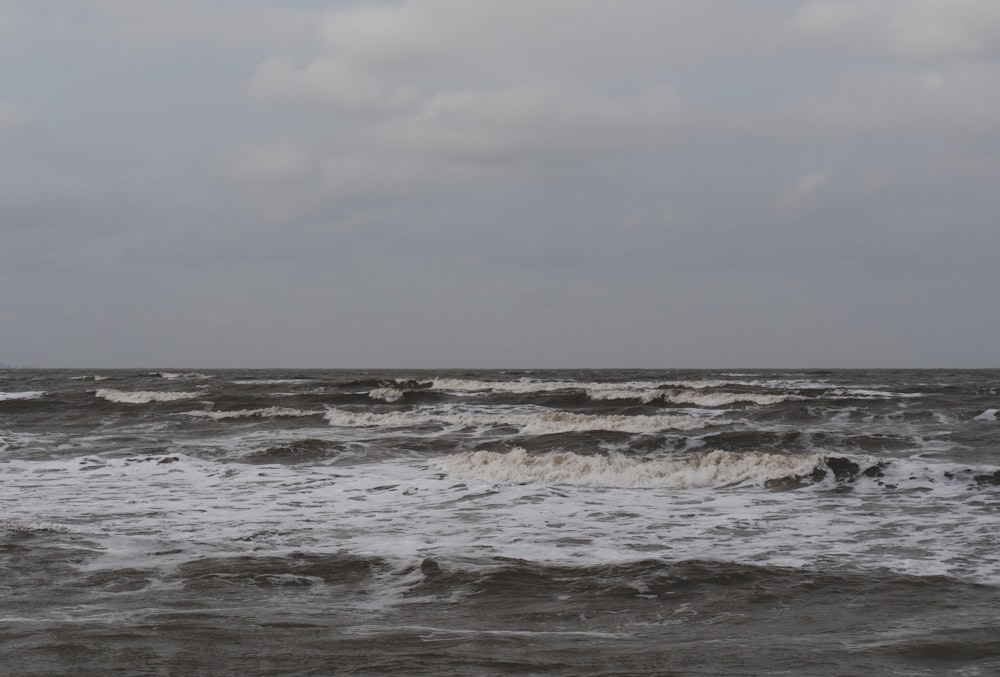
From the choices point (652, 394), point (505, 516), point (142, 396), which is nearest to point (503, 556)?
point (505, 516)

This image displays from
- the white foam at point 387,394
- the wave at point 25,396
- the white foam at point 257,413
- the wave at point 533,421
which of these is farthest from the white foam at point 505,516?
the wave at point 25,396

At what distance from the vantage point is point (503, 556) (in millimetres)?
9750

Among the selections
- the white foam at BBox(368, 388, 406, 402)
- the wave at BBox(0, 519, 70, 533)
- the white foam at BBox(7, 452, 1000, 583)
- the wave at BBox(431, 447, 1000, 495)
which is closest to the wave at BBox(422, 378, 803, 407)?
the white foam at BBox(368, 388, 406, 402)

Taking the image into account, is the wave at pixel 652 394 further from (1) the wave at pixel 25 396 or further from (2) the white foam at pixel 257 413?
(1) the wave at pixel 25 396

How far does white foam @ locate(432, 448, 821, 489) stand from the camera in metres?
15.9

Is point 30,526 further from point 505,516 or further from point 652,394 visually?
point 652,394

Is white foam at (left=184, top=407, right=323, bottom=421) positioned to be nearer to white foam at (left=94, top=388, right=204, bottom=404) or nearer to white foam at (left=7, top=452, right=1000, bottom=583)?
white foam at (left=94, top=388, right=204, bottom=404)

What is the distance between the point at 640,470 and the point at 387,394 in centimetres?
2375

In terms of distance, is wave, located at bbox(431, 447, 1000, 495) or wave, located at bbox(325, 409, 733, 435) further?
wave, located at bbox(325, 409, 733, 435)

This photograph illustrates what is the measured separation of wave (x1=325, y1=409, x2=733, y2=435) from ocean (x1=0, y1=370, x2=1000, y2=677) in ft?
7.15

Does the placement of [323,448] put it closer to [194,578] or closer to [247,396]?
[194,578]

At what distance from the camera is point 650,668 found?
594 cm

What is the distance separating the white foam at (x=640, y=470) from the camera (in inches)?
626

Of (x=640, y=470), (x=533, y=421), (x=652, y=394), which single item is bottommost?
(x=640, y=470)
